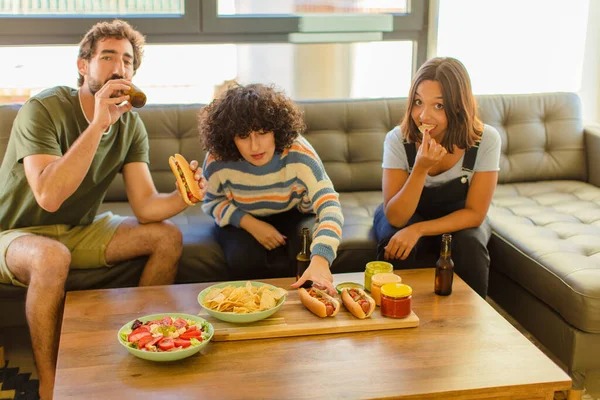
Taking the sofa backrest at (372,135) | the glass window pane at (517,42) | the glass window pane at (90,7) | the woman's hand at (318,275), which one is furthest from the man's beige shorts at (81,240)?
the glass window pane at (517,42)

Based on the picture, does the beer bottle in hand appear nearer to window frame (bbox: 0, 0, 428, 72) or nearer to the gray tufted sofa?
the gray tufted sofa

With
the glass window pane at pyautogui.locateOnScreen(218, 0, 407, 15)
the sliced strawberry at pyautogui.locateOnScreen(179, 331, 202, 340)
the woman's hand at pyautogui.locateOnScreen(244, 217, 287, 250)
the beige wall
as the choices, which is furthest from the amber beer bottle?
the beige wall

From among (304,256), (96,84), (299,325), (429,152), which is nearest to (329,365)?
(299,325)

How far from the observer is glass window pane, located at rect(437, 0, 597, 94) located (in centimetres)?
369

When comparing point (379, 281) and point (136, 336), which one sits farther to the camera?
point (379, 281)

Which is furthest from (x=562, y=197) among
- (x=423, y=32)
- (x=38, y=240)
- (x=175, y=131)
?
(x=38, y=240)

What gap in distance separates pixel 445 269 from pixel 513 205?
3.48ft

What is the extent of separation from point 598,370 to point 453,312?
2.66 ft

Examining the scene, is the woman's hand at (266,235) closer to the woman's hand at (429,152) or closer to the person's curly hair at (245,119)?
the person's curly hair at (245,119)

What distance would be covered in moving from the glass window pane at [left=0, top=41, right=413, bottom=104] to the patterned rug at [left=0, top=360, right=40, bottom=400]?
159cm

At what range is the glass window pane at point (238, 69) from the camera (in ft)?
11.5

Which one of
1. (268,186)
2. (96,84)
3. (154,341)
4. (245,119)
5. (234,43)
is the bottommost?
(154,341)

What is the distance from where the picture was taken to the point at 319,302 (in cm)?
186

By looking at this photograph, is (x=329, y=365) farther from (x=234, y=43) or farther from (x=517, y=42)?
(x=517, y=42)
